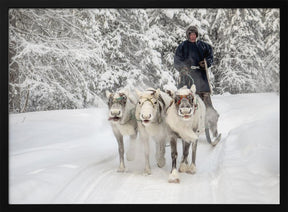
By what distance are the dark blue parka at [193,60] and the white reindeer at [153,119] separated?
1.04ft

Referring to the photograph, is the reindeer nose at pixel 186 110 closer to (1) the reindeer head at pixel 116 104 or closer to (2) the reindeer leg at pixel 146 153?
(1) the reindeer head at pixel 116 104

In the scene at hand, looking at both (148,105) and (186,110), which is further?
(148,105)

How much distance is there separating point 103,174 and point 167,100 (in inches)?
42.9

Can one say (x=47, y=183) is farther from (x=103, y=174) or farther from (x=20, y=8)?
(x=20, y=8)

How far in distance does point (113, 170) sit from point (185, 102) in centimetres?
113

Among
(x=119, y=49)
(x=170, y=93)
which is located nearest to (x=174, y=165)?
(x=170, y=93)

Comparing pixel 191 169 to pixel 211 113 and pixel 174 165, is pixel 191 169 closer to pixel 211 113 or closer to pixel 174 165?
pixel 174 165

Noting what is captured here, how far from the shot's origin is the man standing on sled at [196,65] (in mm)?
3654

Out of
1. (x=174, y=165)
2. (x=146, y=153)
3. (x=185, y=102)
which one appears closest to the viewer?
(x=185, y=102)

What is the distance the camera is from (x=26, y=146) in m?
3.64

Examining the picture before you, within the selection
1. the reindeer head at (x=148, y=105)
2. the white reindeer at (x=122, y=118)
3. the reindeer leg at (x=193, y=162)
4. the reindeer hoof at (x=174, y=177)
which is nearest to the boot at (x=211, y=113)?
the reindeer leg at (x=193, y=162)

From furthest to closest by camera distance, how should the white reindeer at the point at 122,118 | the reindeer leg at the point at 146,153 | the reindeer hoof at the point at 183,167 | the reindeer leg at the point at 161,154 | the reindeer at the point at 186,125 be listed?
the reindeer leg at the point at 161,154 < the reindeer leg at the point at 146,153 < the reindeer hoof at the point at 183,167 < the white reindeer at the point at 122,118 < the reindeer at the point at 186,125

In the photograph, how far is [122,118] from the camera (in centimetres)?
415
